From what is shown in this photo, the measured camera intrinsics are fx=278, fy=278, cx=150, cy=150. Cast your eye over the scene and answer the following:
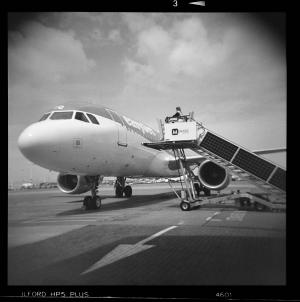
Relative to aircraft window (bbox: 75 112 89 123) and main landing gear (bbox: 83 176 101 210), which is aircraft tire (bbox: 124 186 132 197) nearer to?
main landing gear (bbox: 83 176 101 210)

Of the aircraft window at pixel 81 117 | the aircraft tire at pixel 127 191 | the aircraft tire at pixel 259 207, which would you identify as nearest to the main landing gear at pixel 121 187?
the aircraft tire at pixel 127 191

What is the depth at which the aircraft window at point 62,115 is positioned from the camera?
367 inches

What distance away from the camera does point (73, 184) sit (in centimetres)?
1241

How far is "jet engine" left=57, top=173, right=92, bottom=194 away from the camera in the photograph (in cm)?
1168

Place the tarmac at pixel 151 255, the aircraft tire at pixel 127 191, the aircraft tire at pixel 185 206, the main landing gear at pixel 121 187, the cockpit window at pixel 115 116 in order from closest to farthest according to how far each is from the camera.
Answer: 1. the tarmac at pixel 151 255
2. the aircraft tire at pixel 185 206
3. the cockpit window at pixel 115 116
4. the main landing gear at pixel 121 187
5. the aircraft tire at pixel 127 191

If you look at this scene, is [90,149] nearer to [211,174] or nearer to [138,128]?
[138,128]

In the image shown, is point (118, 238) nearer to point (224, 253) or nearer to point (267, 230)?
point (224, 253)

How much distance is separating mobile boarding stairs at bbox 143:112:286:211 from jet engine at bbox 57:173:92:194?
340 cm

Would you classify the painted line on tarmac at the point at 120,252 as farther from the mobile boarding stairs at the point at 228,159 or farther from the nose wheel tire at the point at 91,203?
the nose wheel tire at the point at 91,203

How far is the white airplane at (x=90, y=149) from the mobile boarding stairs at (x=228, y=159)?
56.8 inches

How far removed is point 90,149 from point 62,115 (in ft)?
4.86

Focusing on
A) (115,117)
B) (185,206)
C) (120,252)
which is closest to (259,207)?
(185,206)

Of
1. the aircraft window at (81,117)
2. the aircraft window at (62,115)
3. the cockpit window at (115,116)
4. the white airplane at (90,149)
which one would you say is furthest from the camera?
the cockpit window at (115,116)
